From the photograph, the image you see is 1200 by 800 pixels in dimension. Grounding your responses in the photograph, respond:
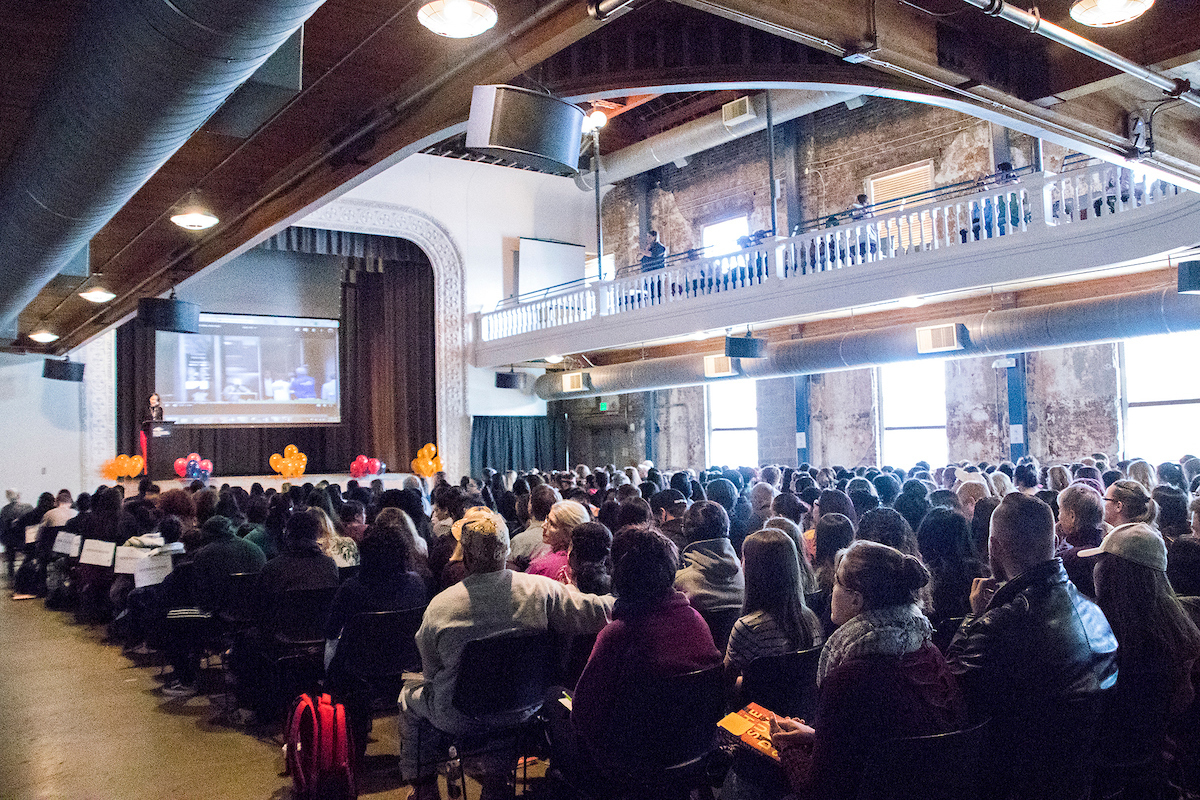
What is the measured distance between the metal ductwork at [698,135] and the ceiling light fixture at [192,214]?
8.89m

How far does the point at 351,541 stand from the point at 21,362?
10238mm

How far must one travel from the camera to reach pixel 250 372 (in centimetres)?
1449

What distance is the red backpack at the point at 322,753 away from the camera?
310 centimetres

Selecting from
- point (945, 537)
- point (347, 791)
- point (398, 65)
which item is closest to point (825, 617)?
point (945, 537)

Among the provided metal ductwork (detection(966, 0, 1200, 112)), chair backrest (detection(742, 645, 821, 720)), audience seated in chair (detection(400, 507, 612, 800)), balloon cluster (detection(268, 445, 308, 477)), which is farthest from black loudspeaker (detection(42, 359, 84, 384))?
metal ductwork (detection(966, 0, 1200, 112))

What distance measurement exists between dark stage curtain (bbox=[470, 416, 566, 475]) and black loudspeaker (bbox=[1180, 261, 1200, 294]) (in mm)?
10993

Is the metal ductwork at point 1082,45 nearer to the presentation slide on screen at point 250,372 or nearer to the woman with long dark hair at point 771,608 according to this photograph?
the woman with long dark hair at point 771,608

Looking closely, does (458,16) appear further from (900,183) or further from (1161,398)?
(900,183)

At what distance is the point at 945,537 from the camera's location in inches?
143

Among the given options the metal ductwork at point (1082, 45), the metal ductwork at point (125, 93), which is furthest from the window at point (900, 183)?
the metal ductwork at point (125, 93)

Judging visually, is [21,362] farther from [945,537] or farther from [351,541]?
[945,537]

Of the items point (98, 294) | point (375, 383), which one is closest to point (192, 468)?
point (375, 383)

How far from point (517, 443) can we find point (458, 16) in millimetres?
13777

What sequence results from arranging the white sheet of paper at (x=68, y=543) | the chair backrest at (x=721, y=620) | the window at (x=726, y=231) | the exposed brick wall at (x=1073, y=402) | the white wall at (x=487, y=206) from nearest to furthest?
the chair backrest at (x=721, y=620) → the white sheet of paper at (x=68, y=543) → the exposed brick wall at (x=1073, y=402) → the window at (x=726, y=231) → the white wall at (x=487, y=206)
